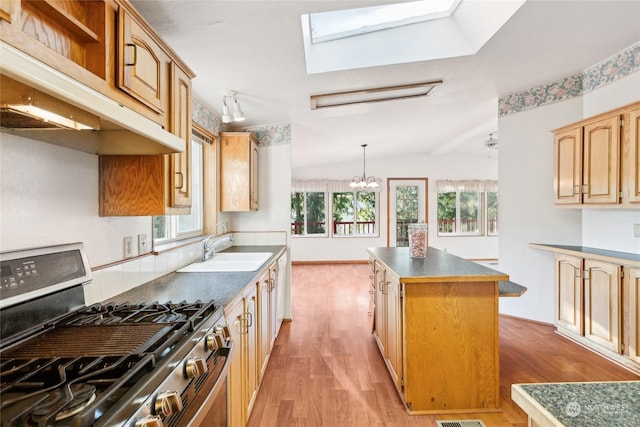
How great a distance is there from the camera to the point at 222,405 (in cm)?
124

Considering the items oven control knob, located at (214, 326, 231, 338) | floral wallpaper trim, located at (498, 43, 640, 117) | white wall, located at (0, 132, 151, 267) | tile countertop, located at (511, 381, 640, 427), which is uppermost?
floral wallpaper trim, located at (498, 43, 640, 117)

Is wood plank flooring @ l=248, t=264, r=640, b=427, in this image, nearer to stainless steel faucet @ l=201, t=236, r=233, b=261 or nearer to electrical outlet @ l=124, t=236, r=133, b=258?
stainless steel faucet @ l=201, t=236, r=233, b=261

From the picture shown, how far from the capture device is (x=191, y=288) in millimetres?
1667

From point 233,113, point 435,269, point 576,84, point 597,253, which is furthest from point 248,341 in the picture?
point 576,84

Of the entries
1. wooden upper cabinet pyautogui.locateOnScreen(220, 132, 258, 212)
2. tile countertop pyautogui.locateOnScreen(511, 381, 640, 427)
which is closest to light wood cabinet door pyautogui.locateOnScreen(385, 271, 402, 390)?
tile countertop pyautogui.locateOnScreen(511, 381, 640, 427)

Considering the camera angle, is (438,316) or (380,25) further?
(380,25)

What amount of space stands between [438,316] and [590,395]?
1295 millimetres

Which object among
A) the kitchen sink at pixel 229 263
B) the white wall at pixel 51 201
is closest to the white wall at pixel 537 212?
the kitchen sink at pixel 229 263

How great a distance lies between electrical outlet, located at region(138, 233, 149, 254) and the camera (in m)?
1.73

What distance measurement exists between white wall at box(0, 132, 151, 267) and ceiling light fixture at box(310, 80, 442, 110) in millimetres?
1990

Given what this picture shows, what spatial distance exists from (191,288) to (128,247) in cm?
40

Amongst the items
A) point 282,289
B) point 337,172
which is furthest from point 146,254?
point 337,172

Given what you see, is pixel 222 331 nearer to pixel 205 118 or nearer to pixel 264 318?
pixel 264 318

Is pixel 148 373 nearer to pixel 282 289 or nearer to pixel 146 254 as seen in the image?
pixel 146 254
